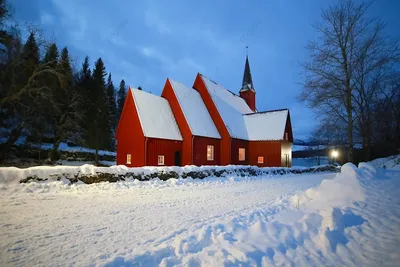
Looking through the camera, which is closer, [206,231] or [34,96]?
[206,231]

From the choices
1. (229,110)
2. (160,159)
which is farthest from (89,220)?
(229,110)

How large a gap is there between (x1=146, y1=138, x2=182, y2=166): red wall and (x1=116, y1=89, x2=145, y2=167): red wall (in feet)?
1.97

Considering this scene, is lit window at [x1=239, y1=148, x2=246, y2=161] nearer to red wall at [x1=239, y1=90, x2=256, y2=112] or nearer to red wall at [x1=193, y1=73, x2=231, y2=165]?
red wall at [x1=193, y1=73, x2=231, y2=165]

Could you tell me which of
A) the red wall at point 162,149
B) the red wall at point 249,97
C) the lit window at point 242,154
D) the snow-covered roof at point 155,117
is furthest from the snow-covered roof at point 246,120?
the red wall at point 249,97

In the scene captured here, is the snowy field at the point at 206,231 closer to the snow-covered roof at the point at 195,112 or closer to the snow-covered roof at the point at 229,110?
the snow-covered roof at the point at 195,112

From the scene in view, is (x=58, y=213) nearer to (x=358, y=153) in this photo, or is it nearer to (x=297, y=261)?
(x=297, y=261)

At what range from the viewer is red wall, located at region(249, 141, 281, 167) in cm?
2409

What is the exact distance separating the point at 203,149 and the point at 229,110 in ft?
24.0

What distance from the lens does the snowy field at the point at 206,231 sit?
9.66 ft

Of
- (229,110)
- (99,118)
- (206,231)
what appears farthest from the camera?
(99,118)

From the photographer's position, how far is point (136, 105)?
18531 millimetres

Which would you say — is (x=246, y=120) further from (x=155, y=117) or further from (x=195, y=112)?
(x=155, y=117)

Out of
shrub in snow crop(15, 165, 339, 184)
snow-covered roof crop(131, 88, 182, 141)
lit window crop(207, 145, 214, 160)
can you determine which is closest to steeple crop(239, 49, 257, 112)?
lit window crop(207, 145, 214, 160)

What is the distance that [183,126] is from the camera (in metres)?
20.5
